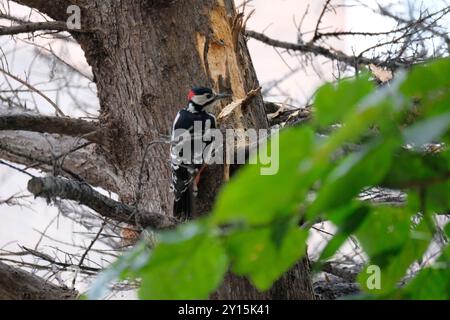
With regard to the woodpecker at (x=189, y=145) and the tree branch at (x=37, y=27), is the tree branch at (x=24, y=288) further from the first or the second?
the tree branch at (x=37, y=27)

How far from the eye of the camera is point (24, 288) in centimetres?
185

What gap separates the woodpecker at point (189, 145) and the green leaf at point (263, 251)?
1333mm

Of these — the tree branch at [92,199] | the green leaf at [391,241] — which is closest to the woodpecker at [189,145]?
the tree branch at [92,199]

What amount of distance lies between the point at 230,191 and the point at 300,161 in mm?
45

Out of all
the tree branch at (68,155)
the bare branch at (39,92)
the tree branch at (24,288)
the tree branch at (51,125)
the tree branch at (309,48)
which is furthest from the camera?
the tree branch at (309,48)

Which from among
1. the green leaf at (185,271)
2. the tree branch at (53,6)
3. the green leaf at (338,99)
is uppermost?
the tree branch at (53,6)

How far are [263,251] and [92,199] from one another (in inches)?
45.2

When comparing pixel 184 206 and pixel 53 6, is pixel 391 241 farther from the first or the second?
pixel 53 6

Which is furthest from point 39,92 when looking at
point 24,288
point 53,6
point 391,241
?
point 391,241

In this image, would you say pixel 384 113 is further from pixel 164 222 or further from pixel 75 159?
pixel 75 159

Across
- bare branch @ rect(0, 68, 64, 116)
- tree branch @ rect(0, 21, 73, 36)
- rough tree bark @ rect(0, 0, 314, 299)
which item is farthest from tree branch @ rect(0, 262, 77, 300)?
bare branch @ rect(0, 68, 64, 116)

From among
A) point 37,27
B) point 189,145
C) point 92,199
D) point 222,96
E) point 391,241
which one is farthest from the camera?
point 37,27

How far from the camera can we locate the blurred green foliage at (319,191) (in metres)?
0.38
